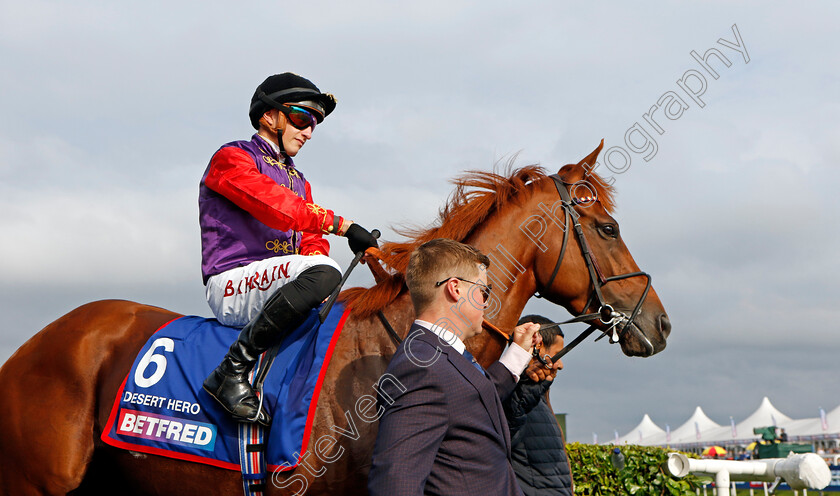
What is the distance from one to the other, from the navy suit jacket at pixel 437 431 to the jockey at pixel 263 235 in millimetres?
1072

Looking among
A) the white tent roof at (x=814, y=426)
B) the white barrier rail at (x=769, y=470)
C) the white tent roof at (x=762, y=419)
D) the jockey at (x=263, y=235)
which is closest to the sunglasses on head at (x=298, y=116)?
the jockey at (x=263, y=235)

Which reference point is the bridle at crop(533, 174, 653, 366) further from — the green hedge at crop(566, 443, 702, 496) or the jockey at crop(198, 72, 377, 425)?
the green hedge at crop(566, 443, 702, 496)

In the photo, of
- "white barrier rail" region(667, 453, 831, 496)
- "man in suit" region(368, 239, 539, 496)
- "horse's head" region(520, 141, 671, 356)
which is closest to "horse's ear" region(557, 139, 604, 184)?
"horse's head" region(520, 141, 671, 356)

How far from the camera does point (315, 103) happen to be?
361 cm

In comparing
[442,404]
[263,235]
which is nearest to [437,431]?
[442,404]

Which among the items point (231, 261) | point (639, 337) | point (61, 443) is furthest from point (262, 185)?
point (639, 337)

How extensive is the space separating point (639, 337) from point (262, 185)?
2.05m

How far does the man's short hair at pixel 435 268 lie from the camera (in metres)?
2.06

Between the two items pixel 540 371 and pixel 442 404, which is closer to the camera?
pixel 442 404

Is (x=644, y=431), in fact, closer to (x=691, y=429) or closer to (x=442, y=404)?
(x=691, y=429)

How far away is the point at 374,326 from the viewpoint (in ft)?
9.90

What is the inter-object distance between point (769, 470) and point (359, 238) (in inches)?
187

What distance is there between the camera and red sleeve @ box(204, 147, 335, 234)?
3080 millimetres

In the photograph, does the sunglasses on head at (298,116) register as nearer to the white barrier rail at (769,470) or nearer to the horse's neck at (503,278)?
the horse's neck at (503,278)
